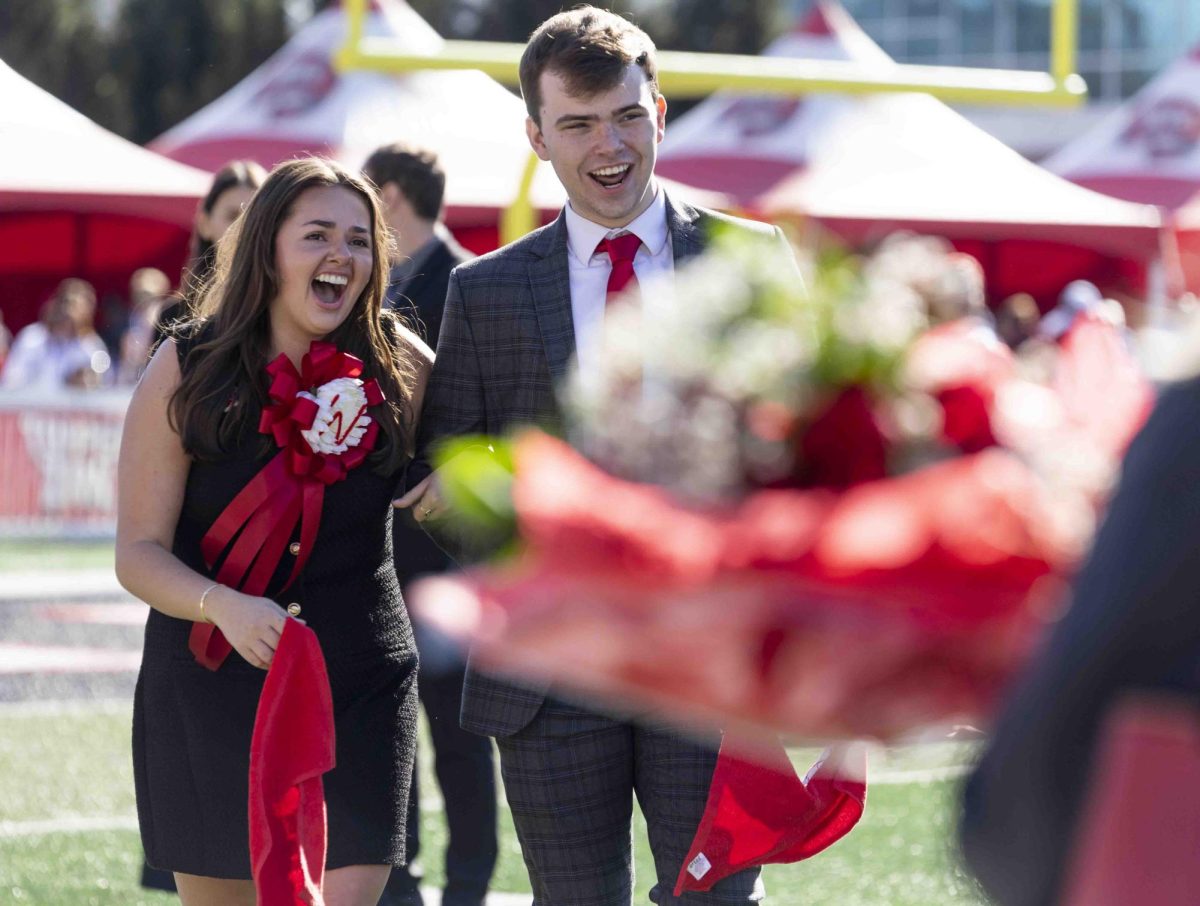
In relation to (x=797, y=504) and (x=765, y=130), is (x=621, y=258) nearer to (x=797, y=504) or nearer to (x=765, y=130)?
(x=797, y=504)

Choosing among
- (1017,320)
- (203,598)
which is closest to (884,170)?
(1017,320)

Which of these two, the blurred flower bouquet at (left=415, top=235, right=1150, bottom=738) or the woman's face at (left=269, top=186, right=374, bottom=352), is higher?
the blurred flower bouquet at (left=415, top=235, right=1150, bottom=738)

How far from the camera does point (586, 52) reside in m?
4.00

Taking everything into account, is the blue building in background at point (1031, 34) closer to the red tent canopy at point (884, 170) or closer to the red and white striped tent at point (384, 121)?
the red tent canopy at point (884, 170)

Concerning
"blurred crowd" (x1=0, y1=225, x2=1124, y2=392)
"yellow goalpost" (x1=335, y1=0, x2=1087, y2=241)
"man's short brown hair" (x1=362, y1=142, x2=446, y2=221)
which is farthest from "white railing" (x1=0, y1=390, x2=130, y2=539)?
"man's short brown hair" (x1=362, y1=142, x2=446, y2=221)

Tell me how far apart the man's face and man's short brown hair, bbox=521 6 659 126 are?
0.02 meters

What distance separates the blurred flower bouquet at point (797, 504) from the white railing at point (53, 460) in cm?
1360

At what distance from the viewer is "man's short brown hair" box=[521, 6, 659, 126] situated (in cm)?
401

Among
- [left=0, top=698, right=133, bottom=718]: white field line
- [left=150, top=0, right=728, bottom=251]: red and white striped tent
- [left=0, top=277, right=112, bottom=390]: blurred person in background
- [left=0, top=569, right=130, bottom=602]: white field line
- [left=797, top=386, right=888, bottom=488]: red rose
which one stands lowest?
[left=0, top=569, right=130, bottom=602]: white field line

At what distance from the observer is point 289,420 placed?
4031 mm

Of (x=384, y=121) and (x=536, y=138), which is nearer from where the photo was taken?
(x=536, y=138)

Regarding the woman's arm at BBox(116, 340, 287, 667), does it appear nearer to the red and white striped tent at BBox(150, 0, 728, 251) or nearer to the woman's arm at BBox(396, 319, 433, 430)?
the woman's arm at BBox(396, 319, 433, 430)

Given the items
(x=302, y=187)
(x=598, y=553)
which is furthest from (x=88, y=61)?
(x=598, y=553)

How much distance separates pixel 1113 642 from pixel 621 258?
278 cm
